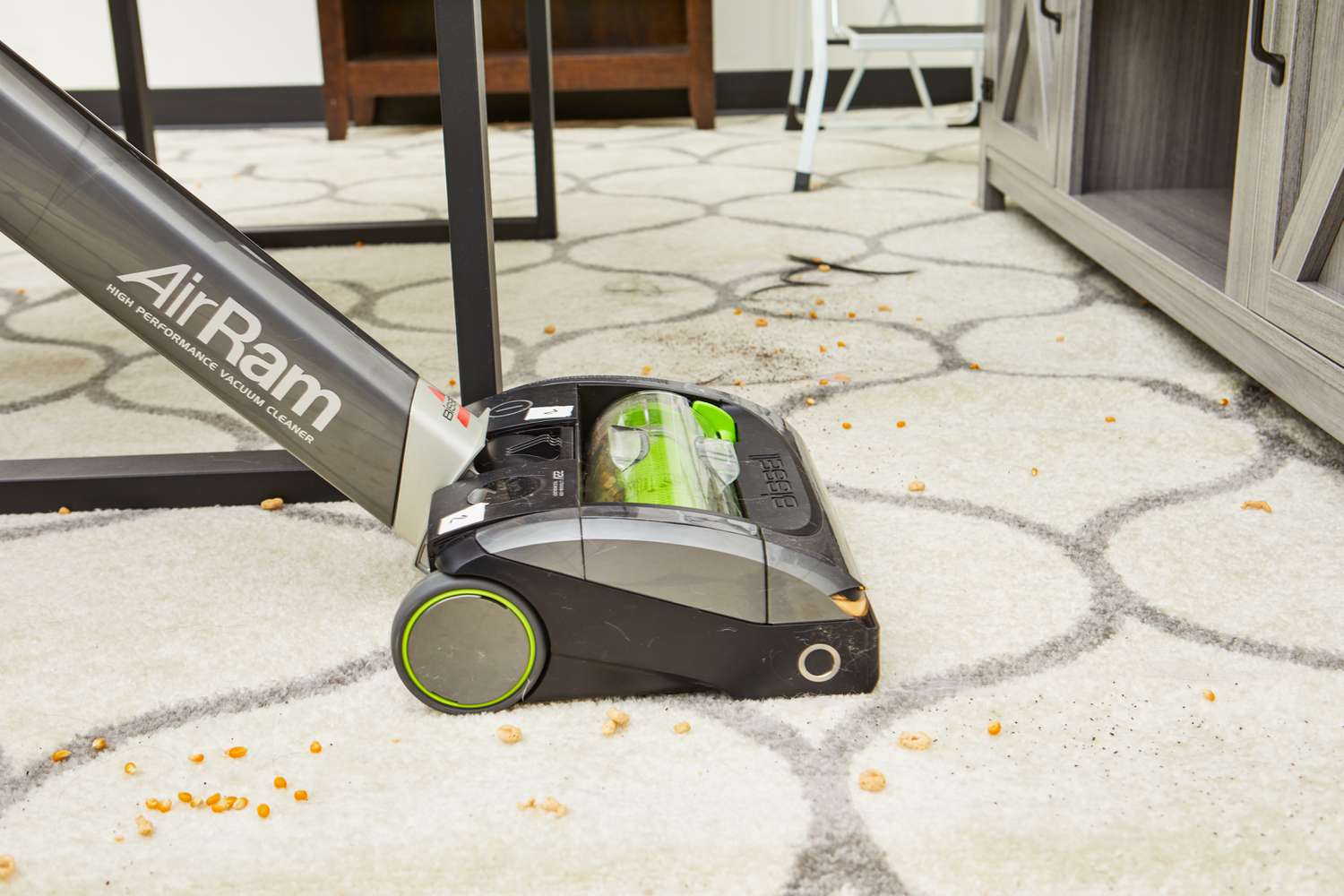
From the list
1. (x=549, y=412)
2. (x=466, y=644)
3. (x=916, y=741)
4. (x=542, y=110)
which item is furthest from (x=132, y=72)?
(x=916, y=741)

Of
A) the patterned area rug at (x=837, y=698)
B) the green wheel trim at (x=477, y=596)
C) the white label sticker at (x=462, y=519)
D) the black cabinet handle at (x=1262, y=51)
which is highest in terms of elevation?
the black cabinet handle at (x=1262, y=51)

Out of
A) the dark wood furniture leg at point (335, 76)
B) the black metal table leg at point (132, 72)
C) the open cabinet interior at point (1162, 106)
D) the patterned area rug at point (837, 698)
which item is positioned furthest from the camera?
the dark wood furniture leg at point (335, 76)

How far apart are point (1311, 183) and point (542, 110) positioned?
1019 millimetres

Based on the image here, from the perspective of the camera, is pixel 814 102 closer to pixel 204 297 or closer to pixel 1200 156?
pixel 1200 156

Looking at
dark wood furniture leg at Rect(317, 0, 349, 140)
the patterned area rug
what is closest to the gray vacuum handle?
the patterned area rug

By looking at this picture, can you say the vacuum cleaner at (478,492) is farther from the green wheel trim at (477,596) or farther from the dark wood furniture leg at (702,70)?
the dark wood furniture leg at (702,70)

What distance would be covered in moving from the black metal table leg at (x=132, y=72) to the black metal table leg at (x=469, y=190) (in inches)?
38.4

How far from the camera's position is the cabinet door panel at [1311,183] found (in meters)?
0.85

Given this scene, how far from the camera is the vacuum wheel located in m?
0.58

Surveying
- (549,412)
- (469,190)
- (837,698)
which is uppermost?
(469,190)

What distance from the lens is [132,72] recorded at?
1569mm

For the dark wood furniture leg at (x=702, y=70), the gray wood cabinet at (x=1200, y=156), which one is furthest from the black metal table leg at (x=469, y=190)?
the dark wood furniture leg at (x=702, y=70)

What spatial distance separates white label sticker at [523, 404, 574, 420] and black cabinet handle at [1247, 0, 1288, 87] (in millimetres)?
606

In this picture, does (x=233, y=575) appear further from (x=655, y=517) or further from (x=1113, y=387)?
(x=1113, y=387)
